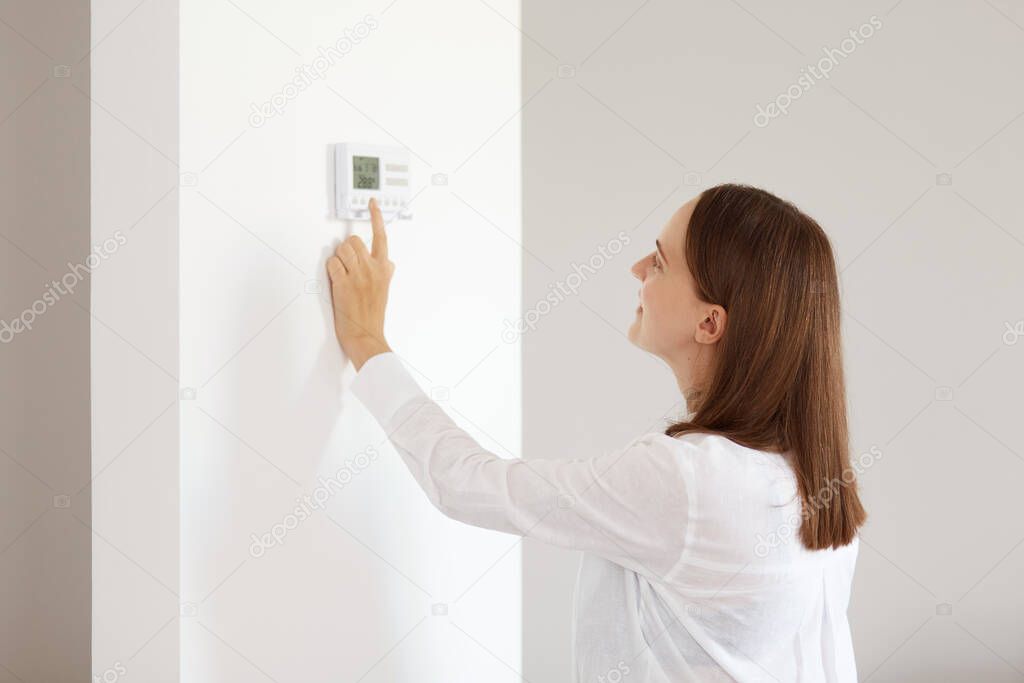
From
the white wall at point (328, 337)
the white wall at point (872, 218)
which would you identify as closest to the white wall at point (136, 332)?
the white wall at point (328, 337)

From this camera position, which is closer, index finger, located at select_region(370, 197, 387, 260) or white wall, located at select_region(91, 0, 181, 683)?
white wall, located at select_region(91, 0, 181, 683)

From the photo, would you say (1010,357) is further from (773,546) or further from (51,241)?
(51,241)

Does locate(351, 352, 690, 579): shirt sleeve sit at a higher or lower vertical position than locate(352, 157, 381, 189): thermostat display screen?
lower

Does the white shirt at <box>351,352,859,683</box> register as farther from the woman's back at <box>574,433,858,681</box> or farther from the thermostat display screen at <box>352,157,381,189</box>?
the thermostat display screen at <box>352,157,381,189</box>

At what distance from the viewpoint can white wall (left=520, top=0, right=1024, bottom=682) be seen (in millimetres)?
2377

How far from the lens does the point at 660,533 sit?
110 cm

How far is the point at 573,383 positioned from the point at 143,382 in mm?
1457

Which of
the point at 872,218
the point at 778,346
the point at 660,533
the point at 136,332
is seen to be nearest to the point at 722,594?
the point at 660,533

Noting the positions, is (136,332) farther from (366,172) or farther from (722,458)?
(722,458)

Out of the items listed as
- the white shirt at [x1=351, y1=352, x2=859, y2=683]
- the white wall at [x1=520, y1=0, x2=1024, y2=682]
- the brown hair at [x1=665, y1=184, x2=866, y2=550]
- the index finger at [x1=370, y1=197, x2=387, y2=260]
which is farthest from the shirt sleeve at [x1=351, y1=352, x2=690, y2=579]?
the white wall at [x1=520, y1=0, x2=1024, y2=682]

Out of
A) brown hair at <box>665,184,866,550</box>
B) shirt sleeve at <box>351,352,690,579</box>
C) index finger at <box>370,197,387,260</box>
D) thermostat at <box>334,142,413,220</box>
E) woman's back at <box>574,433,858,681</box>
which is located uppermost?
thermostat at <box>334,142,413,220</box>

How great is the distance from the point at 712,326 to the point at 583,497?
269mm

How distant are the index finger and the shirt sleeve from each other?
0.24 metres

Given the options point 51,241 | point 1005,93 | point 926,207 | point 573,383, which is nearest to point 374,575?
point 51,241
